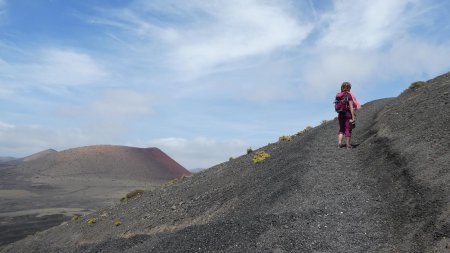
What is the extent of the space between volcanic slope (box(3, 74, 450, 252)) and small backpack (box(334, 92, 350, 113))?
190 centimetres

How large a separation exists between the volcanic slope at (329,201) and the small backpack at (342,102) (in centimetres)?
190

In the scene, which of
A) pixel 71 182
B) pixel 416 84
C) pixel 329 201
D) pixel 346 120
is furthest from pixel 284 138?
pixel 71 182

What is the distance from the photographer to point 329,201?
38.4 ft

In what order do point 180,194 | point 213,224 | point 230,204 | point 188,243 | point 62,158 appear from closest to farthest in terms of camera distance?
1. point 188,243
2. point 213,224
3. point 230,204
4. point 180,194
5. point 62,158

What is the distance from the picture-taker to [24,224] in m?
48.4

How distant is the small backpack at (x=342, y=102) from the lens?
16031 mm

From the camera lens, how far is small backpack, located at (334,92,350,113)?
52.6 ft

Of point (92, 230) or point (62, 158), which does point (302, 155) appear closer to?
point (92, 230)

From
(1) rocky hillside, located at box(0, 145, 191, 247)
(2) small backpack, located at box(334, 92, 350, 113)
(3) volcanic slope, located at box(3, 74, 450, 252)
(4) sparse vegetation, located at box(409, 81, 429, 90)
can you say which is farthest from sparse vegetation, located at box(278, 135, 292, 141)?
(1) rocky hillside, located at box(0, 145, 191, 247)

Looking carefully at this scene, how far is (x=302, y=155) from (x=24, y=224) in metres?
41.8

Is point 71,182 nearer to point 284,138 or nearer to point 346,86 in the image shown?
point 284,138

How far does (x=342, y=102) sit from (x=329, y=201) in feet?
18.2

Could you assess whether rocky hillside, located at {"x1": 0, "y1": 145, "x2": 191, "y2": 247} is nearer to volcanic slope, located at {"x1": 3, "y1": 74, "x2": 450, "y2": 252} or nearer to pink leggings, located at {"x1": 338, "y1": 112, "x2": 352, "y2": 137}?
volcanic slope, located at {"x1": 3, "y1": 74, "x2": 450, "y2": 252}

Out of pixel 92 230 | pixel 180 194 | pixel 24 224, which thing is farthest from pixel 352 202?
pixel 24 224
